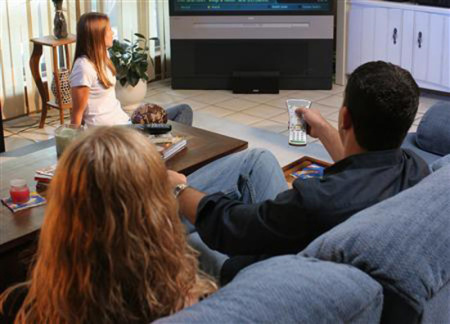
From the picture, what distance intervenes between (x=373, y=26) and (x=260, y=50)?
899mm

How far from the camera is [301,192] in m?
1.70

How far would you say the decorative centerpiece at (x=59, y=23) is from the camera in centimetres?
469

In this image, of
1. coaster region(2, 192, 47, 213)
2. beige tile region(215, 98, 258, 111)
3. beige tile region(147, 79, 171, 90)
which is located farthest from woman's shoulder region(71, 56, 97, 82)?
beige tile region(147, 79, 171, 90)

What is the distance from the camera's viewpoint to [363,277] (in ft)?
4.47

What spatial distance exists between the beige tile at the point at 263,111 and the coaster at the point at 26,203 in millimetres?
2873

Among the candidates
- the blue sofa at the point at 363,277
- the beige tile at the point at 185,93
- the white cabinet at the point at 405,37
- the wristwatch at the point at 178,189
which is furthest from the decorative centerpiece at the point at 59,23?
the blue sofa at the point at 363,277

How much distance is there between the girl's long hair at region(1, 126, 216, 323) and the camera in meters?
1.22

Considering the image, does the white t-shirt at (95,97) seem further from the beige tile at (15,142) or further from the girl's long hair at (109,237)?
the girl's long hair at (109,237)

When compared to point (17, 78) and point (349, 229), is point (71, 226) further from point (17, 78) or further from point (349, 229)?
point (17, 78)

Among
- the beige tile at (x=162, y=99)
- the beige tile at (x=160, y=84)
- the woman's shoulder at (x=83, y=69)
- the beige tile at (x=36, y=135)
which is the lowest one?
the beige tile at (x=36, y=135)

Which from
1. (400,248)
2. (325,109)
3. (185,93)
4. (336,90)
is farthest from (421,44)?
(400,248)

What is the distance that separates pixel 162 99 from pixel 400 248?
4293 mm

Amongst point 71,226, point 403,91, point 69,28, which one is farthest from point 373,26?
point 71,226

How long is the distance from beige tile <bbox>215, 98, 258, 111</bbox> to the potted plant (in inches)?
24.3
